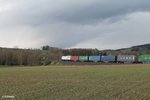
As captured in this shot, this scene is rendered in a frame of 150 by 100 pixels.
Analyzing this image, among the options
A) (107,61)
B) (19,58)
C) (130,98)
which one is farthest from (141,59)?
(130,98)

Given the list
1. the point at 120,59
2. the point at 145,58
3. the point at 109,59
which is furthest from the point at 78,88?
the point at 109,59

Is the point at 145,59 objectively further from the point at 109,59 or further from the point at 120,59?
the point at 109,59

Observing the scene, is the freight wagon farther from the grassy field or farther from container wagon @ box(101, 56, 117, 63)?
the grassy field

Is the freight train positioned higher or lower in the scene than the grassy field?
higher

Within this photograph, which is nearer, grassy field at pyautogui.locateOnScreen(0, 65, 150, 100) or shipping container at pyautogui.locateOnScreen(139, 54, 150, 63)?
grassy field at pyautogui.locateOnScreen(0, 65, 150, 100)

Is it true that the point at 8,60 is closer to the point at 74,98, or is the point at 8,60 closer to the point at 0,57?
the point at 0,57

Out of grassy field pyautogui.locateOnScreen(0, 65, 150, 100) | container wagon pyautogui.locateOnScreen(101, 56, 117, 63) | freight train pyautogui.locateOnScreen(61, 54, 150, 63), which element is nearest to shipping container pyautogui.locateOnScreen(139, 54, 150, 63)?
freight train pyautogui.locateOnScreen(61, 54, 150, 63)

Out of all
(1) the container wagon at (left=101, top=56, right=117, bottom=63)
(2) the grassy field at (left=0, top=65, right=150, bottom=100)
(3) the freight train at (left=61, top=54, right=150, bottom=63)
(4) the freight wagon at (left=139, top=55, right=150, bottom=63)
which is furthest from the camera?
(1) the container wagon at (left=101, top=56, right=117, bottom=63)

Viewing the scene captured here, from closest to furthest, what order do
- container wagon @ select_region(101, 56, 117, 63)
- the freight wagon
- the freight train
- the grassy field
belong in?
the grassy field, the freight wagon, the freight train, container wagon @ select_region(101, 56, 117, 63)

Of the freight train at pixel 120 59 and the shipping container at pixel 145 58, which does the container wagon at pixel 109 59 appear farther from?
the shipping container at pixel 145 58

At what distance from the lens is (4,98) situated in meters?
18.9

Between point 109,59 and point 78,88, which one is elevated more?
point 109,59

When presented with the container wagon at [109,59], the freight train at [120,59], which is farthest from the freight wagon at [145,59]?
the container wagon at [109,59]

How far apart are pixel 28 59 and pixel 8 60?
10.8 meters
